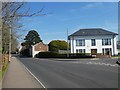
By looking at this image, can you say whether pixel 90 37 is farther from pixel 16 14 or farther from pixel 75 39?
pixel 16 14

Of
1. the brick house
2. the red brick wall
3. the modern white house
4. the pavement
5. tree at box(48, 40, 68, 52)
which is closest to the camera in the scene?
the pavement

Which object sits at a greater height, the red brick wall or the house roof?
the house roof

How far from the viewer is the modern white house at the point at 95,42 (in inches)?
3486

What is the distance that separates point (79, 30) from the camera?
9525cm

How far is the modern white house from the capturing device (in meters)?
88.6

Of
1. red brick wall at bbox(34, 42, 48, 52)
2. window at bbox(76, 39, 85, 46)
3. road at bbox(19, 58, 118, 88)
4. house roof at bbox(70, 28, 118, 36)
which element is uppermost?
house roof at bbox(70, 28, 118, 36)

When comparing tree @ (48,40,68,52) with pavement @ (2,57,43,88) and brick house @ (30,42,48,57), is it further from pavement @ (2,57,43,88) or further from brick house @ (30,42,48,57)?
pavement @ (2,57,43,88)

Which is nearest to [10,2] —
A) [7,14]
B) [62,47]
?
[7,14]

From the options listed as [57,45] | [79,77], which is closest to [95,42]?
[57,45]

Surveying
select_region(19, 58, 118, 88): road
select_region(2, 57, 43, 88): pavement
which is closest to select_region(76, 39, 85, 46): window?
select_region(19, 58, 118, 88): road

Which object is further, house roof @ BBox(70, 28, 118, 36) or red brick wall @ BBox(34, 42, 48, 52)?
red brick wall @ BBox(34, 42, 48, 52)

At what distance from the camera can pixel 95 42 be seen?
8975cm

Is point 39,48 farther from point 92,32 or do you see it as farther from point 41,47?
point 92,32

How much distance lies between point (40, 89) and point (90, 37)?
77218mm
